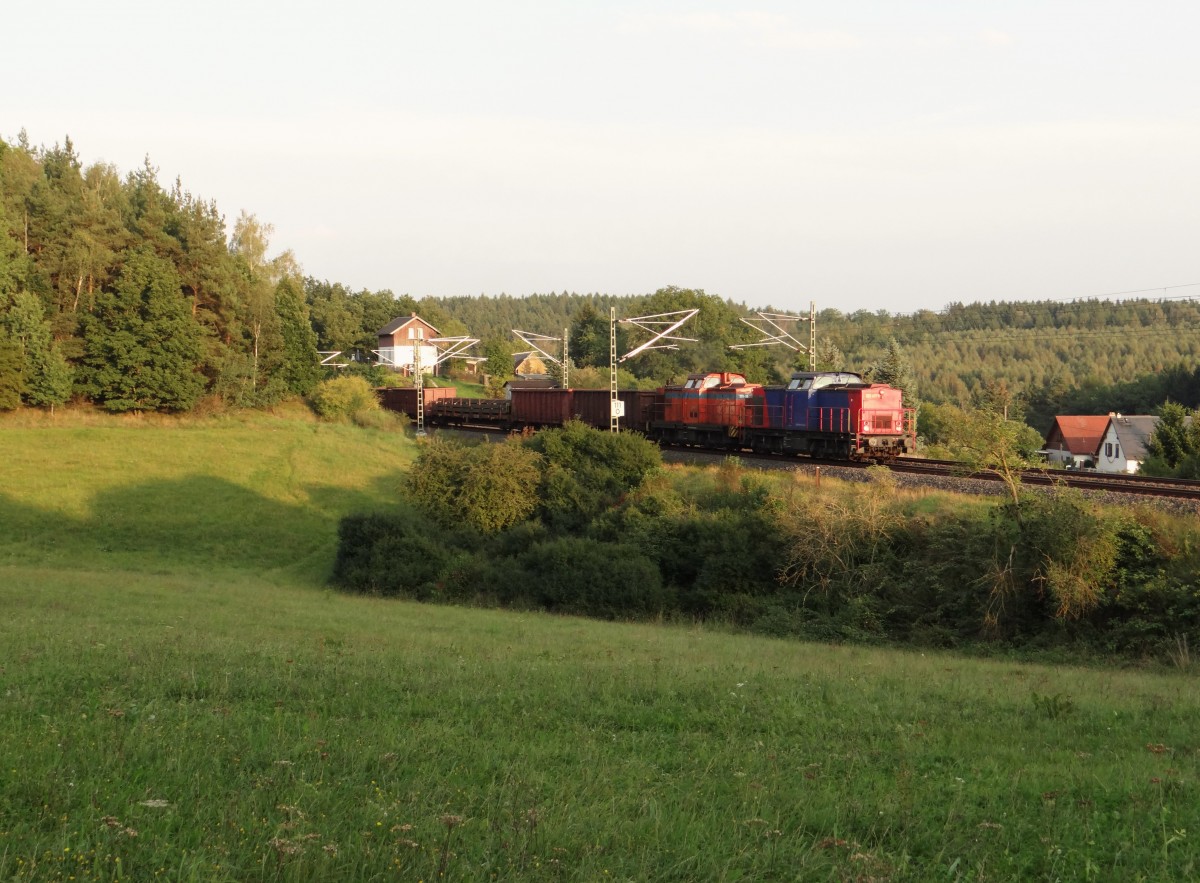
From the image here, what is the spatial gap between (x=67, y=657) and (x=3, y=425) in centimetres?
5682

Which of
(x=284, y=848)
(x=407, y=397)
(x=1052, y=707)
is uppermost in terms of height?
(x=407, y=397)

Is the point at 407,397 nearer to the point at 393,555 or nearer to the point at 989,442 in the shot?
the point at 393,555

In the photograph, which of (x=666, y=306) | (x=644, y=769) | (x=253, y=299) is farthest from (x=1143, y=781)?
(x=666, y=306)

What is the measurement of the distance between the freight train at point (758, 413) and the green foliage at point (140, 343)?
24.9m

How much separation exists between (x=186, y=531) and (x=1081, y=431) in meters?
81.5

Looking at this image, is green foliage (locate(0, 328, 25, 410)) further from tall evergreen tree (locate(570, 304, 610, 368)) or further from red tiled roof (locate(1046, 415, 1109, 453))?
red tiled roof (locate(1046, 415, 1109, 453))

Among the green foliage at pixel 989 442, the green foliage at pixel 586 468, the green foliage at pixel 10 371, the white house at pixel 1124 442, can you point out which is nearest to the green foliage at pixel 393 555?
the green foliage at pixel 586 468

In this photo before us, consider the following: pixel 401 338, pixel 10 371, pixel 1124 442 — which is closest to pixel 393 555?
pixel 10 371

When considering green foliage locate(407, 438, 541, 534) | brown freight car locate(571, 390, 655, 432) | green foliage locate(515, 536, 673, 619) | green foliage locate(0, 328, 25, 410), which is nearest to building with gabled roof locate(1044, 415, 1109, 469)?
brown freight car locate(571, 390, 655, 432)

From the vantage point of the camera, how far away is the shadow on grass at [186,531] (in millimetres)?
36656

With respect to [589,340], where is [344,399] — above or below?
below

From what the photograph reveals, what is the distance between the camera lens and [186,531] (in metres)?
41.0

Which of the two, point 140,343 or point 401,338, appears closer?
point 140,343

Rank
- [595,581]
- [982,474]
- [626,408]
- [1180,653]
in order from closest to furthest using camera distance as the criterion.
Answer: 1. [1180,653]
2. [595,581]
3. [982,474]
4. [626,408]
